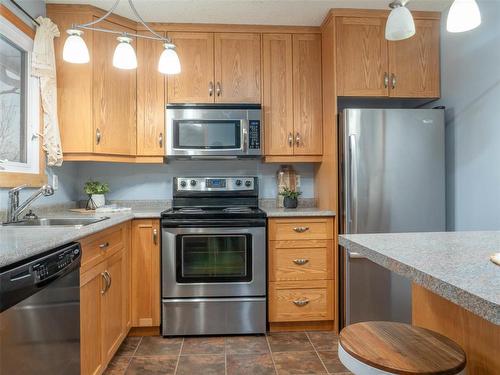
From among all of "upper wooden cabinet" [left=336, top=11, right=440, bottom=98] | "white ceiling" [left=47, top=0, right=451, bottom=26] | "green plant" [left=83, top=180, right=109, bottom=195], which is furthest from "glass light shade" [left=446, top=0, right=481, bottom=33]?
"green plant" [left=83, top=180, right=109, bottom=195]

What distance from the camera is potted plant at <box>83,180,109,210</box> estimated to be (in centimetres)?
252

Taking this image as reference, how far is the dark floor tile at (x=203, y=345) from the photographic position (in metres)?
2.13

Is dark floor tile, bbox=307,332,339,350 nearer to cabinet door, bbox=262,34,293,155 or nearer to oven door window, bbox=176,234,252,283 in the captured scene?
oven door window, bbox=176,234,252,283

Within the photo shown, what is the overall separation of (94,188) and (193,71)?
3.94ft

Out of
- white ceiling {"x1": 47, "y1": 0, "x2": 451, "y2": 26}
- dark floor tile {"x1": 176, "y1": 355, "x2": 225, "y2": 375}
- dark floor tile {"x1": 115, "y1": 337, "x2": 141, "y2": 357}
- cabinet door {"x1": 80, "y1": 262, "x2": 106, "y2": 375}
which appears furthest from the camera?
white ceiling {"x1": 47, "y1": 0, "x2": 451, "y2": 26}

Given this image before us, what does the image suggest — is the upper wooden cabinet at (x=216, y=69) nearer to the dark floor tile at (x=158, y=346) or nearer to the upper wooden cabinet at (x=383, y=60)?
the upper wooden cabinet at (x=383, y=60)

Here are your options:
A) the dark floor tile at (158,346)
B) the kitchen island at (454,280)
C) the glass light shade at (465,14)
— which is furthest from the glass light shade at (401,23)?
the dark floor tile at (158,346)

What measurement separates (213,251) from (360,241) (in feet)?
4.75

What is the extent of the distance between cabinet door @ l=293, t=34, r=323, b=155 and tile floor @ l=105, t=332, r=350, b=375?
1421 mm

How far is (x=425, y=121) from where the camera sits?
7.32ft

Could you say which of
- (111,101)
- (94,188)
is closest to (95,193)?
(94,188)

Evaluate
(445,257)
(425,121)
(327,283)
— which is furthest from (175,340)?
(425,121)

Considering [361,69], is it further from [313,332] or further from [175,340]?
[175,340]

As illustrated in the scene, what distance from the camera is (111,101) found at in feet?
7.97
